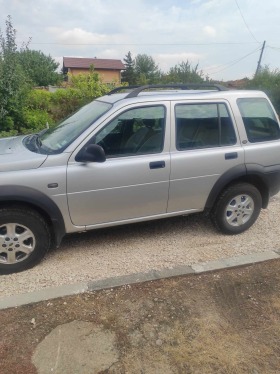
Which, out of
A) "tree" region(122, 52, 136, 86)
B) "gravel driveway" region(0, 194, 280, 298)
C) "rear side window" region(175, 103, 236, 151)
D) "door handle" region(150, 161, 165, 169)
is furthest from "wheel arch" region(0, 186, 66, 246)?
"tree" region(122, 52, 136, 86)

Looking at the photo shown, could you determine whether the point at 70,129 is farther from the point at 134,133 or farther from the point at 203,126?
the point at 203,126

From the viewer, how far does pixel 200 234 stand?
4.20m

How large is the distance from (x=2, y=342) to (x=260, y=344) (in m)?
1.95

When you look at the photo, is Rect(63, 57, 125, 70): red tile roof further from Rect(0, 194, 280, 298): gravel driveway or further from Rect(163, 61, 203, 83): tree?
Rect(0, 194, 280, 298): gravel driveway

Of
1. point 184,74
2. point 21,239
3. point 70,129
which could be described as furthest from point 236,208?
point 184,74

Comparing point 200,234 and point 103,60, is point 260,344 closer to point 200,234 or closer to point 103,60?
point 200,234

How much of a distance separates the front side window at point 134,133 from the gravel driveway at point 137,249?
115 centimetres

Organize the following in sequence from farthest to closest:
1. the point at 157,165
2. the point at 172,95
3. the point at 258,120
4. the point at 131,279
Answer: the point at 258,120 < the point at 172,95 < the point at 157,165 < the point at 131,279

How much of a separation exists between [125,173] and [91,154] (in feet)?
1.40

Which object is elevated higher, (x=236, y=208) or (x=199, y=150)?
(x=199, y=150)

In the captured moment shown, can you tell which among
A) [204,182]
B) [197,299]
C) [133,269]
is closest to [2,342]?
[133,269]

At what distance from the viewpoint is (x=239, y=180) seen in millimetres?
4012

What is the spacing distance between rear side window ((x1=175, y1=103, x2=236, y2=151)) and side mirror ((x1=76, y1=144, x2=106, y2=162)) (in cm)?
93

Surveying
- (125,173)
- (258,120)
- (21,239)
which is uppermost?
(258,120)
